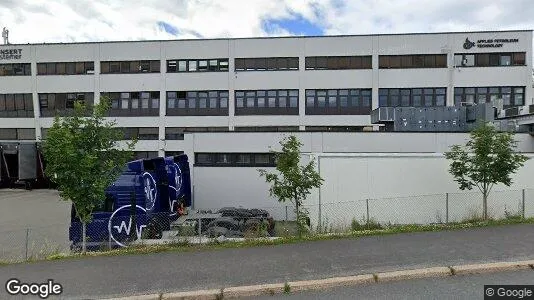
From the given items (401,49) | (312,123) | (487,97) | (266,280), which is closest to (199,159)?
(312,123)

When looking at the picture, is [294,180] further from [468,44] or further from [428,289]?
[468,44]

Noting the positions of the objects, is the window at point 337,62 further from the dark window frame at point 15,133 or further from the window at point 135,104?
the dark window frame at point 15,133

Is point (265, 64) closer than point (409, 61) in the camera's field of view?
No

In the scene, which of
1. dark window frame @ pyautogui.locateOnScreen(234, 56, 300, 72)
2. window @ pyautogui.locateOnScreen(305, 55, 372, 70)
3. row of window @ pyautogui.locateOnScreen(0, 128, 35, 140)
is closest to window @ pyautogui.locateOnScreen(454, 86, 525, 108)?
window @ pyautogui.locateOnScreen(305, 55, 372, 70)

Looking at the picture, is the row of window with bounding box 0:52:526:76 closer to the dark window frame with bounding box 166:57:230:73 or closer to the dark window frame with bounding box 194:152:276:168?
the dark window frame with bounding box 166:57:230:73

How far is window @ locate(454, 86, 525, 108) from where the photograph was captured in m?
33.5

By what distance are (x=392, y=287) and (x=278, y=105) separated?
2998 cm

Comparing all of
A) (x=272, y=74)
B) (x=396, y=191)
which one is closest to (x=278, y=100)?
(x=272, y=74)

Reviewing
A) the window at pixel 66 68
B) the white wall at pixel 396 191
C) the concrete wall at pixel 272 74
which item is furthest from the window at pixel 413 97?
the window at pixel 66 68

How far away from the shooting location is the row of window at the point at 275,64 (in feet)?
112

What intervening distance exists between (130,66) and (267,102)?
13731 mm

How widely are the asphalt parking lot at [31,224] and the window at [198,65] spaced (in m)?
15.1

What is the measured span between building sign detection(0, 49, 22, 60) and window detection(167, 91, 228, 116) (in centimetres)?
1622

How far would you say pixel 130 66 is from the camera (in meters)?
37.1
